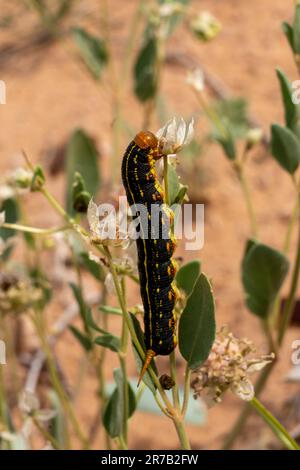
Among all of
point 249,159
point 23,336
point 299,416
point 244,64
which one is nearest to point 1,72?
point 244,64

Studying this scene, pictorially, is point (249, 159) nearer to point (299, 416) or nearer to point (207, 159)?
point (207, 159)

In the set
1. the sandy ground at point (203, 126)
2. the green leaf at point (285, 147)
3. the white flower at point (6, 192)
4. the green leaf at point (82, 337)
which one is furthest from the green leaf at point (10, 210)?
the sandy ground at point (203, 126)

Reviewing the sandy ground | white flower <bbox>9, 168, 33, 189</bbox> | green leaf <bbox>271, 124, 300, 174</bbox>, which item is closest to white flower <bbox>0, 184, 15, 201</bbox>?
A: white flower <bbox>9, 168, 33, 189</bbox>

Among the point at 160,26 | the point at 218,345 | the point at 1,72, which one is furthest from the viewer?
the point at 1,72

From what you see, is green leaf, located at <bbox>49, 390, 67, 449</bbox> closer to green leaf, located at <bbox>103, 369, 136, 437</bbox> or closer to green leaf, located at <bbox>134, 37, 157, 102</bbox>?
green leaf, located at <bbox>103, 369, 136, 437</bbox>

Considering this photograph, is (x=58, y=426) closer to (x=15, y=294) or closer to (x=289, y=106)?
(x=15, y=294)
